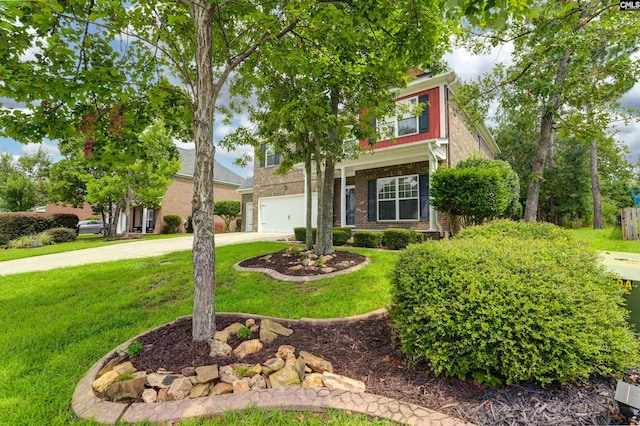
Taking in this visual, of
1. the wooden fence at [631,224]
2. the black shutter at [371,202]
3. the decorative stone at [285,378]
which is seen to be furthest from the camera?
the black shutter at [371,202]

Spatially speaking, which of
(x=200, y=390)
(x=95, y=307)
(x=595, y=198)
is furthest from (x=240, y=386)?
(x=595, y=198)

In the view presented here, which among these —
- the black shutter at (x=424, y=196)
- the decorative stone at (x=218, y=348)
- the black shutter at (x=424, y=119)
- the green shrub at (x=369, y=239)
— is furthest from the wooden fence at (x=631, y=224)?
the decorative stone at (x=218, y=348)

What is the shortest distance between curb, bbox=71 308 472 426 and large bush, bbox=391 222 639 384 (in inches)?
17.5

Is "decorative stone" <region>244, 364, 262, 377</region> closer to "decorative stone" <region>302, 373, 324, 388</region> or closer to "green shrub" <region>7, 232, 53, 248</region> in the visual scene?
"decorative stone" <region>302, 373, 324, 388</region>

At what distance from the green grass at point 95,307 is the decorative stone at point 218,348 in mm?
1001

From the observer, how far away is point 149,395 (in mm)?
2150

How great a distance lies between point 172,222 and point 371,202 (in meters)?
14.9

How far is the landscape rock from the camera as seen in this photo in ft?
7.04

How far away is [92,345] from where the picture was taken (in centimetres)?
314

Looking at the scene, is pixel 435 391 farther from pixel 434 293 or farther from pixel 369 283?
pixel 369 283

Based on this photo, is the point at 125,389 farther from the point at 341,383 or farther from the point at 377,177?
the point at 377,177

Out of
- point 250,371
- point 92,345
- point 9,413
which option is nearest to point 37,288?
point 92,345

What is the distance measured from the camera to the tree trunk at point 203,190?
2812 millimetres

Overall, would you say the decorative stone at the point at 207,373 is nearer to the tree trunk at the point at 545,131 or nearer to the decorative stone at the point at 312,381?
the decorative stone at the point at 312,381
